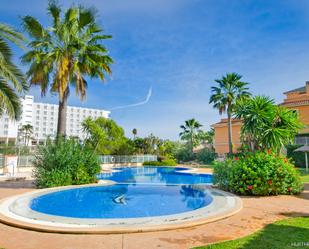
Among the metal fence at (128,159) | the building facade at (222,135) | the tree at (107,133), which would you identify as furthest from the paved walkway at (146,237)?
the building facade at (222,135)

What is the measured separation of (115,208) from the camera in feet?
29.5

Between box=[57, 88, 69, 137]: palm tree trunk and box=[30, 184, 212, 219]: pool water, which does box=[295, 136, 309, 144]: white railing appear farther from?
box=[57, 88, 69, 137]: palm tree trunk

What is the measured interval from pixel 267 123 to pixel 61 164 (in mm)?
10365

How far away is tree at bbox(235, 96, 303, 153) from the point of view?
10953 mm

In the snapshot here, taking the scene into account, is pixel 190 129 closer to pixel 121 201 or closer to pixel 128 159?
pixel 128 159

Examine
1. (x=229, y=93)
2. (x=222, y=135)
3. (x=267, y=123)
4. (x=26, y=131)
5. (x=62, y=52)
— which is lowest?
(x=267, y=123)

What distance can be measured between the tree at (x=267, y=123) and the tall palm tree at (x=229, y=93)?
17824mm

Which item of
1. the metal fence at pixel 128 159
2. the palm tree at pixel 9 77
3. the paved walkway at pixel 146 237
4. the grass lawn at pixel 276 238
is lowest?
the paved walkway at pixel 146 237

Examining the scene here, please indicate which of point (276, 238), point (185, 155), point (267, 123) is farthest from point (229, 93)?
point (276, 238)

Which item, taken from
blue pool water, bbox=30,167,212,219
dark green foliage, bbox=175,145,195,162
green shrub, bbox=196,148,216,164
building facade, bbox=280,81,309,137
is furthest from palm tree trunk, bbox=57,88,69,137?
dark green foliage, bbox=175,145,195,162

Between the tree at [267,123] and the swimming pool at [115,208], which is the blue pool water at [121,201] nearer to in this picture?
the swimming pool at [115,208]

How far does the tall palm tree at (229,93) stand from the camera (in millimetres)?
29078

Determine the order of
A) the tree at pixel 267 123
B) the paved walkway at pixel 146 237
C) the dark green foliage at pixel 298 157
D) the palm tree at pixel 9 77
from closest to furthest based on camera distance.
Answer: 1. the paved walkway at pixel 146 237
2. the palm tree at pixel 9 77
3. the tree at pixel 267 123
4. the dark green foliage at pixel 298 157

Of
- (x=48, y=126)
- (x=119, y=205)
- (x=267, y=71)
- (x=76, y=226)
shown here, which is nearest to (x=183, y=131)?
(x=267, y=71)
